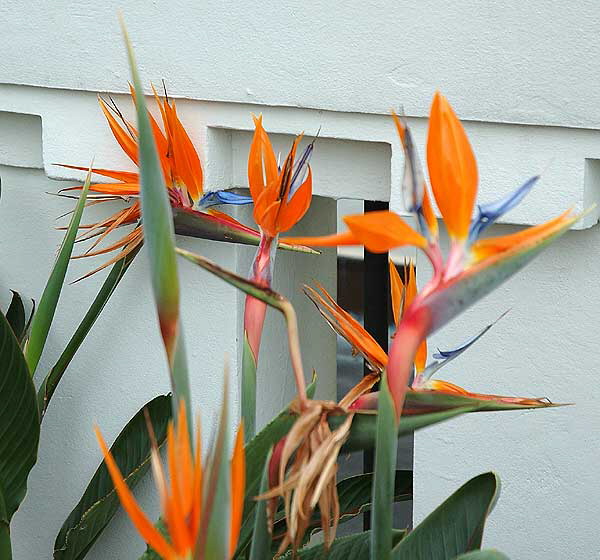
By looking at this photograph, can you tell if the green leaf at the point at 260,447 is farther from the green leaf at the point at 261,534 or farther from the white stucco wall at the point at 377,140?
the white stucco wall at the point at 377,140

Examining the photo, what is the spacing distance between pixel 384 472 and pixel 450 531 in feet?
0.65

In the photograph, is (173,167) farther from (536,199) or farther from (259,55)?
(536,199)

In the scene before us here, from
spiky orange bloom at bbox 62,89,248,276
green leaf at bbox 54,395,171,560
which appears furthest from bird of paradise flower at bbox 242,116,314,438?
green leaf at bbox 54,395,171,560

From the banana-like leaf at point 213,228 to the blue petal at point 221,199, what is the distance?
0.08 feet

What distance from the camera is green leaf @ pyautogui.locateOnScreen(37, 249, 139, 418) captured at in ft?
3.59

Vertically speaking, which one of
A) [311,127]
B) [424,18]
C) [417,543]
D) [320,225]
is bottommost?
[417,543]

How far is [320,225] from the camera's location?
1286 millimetres

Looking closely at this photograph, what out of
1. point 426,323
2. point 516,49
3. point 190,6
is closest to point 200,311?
point 190,6

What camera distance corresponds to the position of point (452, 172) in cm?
51


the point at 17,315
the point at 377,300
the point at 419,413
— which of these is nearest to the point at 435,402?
the point at 419,413

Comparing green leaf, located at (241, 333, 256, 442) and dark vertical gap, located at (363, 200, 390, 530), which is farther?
dark vertical gap, located at (363, 200, 390, 530)

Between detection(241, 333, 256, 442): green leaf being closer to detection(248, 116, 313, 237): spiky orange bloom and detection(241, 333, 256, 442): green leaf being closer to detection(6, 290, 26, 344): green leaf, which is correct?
detection(248, 116, 313, 237): spiky orange bloom

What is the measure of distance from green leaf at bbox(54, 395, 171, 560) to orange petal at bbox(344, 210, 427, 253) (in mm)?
670

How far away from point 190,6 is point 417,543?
601 millimetres
